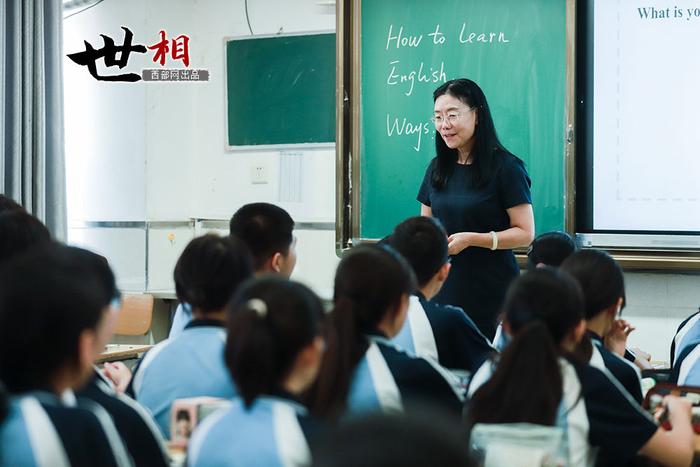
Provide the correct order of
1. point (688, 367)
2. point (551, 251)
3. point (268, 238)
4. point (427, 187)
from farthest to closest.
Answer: point (427, 187), point (551, 251), point (268, 238), point (688, 367)

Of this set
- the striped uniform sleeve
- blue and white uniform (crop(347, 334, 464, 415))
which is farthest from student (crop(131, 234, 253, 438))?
the striped uniform sleeve

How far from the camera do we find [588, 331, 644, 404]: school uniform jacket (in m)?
2.06

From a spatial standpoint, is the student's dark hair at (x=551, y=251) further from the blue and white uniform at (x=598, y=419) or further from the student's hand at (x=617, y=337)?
the blue and white uniform at (x=598, y=419)

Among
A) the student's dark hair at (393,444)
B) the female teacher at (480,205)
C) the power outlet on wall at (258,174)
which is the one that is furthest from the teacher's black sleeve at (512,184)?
the student's dark hair at (393,444)

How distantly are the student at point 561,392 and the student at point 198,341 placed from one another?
521 millimetres

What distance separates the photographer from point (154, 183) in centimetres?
489

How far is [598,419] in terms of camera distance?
6.14 ft

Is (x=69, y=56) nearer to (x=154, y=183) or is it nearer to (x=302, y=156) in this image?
(x=154, y=183)

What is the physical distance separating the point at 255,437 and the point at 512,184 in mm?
1982

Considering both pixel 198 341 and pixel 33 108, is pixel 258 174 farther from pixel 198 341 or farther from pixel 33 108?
pixel 198 341

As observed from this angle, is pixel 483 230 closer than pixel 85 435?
No

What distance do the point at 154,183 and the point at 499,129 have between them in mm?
1834

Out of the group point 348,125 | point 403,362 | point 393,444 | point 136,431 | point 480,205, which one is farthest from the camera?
point 348,125

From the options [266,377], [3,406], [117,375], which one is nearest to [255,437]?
[266,377]
